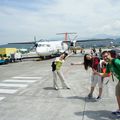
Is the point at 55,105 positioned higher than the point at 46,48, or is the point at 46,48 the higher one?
the point at 46,48

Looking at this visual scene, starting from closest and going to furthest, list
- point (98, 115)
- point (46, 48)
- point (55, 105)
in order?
point (98, 115)
point (55, 105)
point (46, 48)

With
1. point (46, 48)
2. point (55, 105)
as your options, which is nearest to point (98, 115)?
point (55, 105)

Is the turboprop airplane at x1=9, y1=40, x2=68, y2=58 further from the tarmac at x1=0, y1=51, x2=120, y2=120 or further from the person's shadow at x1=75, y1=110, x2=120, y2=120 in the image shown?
the person's shadow at x1=75, y1=110, x2=120, y2=120

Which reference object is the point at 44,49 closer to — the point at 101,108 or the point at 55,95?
the point at 55,95

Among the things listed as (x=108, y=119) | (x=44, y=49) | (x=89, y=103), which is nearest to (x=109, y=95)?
(x=89, y=103)

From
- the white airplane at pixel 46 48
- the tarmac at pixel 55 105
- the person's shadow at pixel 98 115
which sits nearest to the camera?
the person's shadow at pixel 98 115

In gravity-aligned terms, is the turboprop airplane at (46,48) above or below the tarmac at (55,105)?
above

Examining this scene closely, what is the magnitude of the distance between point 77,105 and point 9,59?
98.1 feet

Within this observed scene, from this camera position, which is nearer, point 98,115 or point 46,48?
point 98,115

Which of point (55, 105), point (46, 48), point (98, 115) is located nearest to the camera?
point (98, 115)

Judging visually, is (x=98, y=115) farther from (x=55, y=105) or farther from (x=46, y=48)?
(x=46, y=48)

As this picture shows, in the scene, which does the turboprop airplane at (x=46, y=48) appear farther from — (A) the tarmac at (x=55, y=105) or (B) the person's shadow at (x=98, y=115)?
(B) the person's shadow at (x=98, y=115)

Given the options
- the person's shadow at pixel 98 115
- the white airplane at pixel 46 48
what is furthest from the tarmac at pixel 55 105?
the white airplane at pixel 46 48

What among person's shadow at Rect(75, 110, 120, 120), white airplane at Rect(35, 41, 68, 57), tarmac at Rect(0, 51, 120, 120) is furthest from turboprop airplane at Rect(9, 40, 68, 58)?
person's shadow at Rect(75, 110, 120, 120)
